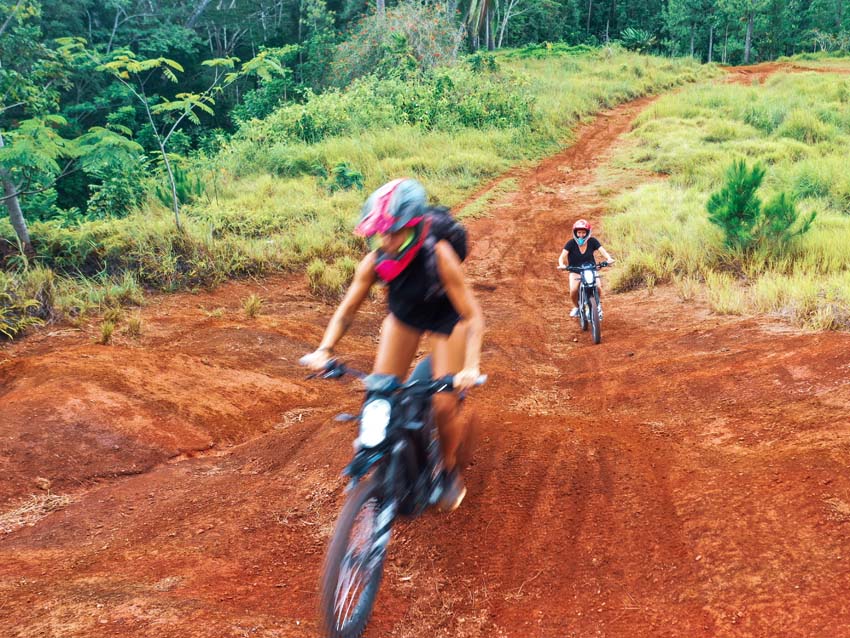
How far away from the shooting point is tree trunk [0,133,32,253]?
26.0ft

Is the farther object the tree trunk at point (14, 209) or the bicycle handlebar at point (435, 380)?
the tree trunk at point (14, 209)

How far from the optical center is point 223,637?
9.07 feet

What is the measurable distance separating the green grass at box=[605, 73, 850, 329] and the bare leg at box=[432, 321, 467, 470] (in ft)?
16.0

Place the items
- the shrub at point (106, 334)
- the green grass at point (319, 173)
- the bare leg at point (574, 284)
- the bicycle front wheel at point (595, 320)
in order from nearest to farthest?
the shrub at point (106, 334) → the bicycle front wheel at point (595, 320) → the bare leg at point (574, 284) → the green grass at point (319, 173)

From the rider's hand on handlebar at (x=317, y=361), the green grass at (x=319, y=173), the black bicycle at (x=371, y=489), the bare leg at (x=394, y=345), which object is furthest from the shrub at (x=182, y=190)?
the black bicycle at (x=371, y=489)

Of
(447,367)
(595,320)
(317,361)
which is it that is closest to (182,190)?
(595,320)

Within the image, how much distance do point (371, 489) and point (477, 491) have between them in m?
1.45

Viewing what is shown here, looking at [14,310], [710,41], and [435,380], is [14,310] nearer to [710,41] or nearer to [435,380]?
[435,380]

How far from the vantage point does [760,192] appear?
12.0 metres

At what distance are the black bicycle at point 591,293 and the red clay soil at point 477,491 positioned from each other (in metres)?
0.42

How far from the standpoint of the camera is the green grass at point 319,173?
8.87 meters

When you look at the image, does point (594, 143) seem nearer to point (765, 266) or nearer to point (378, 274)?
point (765, 266)

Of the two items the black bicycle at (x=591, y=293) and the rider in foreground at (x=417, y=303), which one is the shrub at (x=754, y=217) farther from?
the rider in foreground at (x=417, y=303)

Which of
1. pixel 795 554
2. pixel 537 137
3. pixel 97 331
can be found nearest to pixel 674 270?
pixel 795 554
